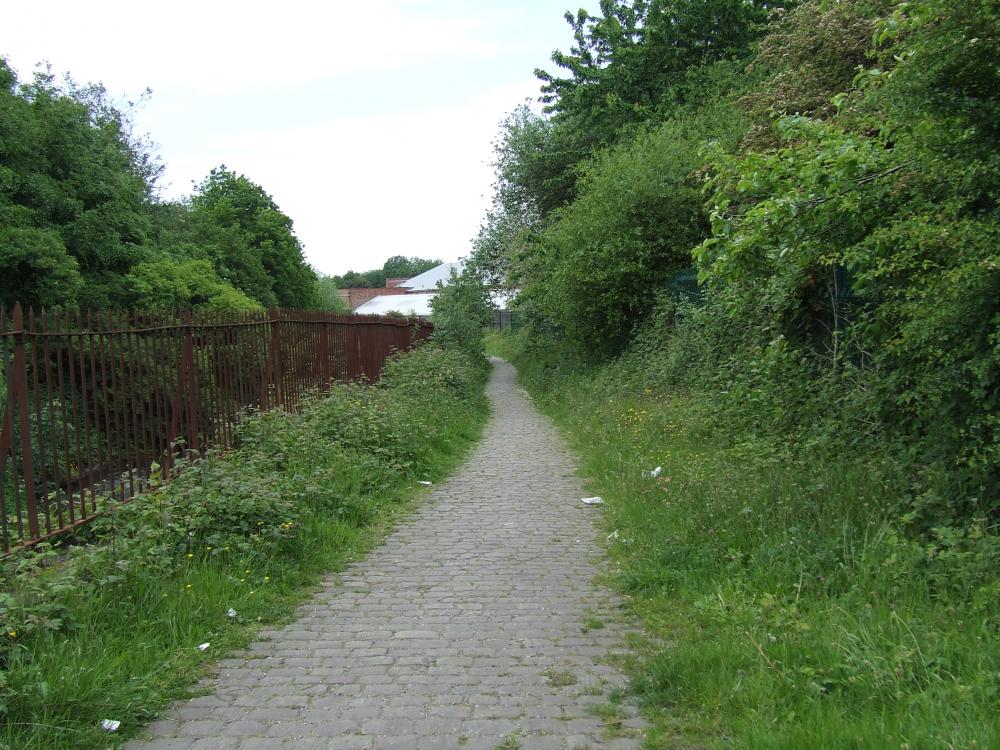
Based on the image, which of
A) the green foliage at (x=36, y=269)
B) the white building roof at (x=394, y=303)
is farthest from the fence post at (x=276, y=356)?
the white building roof at (x=394, y=303)

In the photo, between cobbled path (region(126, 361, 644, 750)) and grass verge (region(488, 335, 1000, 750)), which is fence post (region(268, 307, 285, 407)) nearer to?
cobbled path (region(126, 361, 644, 750))

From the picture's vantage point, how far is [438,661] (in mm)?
4121

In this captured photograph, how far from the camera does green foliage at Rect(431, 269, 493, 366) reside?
100ft

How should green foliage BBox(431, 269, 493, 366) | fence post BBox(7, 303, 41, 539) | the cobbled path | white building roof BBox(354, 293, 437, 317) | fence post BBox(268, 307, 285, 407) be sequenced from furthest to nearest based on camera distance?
white building roof BBox(354, 293, 437, 317) → green foliage BBox(431, 269, 493, 366) → fence post BBox(268, 307, 285, 407) → fence post BBox(7, 303, 41, 539) → the cobbled path

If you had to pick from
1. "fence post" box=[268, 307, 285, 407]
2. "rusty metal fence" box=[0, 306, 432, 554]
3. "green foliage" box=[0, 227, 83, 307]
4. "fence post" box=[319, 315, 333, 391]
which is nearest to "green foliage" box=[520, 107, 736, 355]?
"fence post" box=[319, 315, 333, 391]

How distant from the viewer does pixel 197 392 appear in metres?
7.61

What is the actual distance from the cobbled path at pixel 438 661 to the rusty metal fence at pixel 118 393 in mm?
1855

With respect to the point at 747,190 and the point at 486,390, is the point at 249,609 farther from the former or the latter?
the point at 486,390

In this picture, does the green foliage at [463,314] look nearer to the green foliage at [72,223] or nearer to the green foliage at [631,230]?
the green foliage at [72,223]

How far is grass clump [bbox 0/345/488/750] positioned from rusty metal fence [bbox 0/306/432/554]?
1.15 feet

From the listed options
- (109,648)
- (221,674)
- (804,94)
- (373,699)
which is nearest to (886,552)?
(373,699)

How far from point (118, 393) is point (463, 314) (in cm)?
2476

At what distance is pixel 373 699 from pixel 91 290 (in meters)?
17.9

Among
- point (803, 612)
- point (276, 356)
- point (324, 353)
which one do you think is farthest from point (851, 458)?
point (324, 353)
